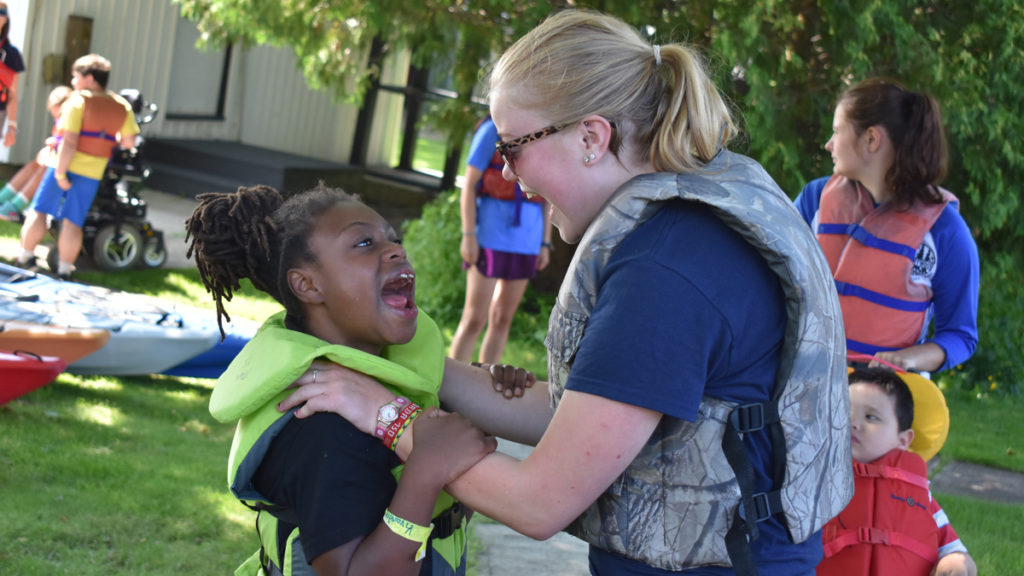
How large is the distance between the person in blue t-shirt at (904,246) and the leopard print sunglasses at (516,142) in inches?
86.5

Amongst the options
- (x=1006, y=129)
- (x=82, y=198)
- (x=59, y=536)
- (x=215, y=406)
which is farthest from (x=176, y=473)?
(x=1006, y=129)

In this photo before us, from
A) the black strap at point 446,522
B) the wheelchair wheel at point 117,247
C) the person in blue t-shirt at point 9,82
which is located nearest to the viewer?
the black strap at point 446,522

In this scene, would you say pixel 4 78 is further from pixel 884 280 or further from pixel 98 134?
pixel 884 280

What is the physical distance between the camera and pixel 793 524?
6.57ft

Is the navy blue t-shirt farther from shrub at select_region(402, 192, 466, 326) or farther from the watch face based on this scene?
shrub at select_region(402, 192, 466, 326)

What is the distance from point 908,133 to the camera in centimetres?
389

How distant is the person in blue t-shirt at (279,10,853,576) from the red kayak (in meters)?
3.69

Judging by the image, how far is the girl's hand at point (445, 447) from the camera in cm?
205

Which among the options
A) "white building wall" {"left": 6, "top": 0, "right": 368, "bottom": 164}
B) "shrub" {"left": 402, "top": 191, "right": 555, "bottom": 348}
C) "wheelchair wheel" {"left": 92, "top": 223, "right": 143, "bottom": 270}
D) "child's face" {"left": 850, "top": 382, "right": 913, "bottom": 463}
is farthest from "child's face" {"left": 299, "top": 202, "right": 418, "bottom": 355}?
"white building wall" {"left": 6, "top": 0, "right": 368, "bottom": 164}

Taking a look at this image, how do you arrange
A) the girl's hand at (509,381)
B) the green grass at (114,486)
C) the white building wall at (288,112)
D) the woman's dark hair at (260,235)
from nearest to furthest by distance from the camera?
the woman's dark hair at (260,235)
the girl's hand at (509,381)
the green grass at (114,486)
the white building wall at (288,112)

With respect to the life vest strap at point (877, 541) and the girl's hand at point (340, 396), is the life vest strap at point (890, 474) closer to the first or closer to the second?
the life vest strap at point (877, 541)

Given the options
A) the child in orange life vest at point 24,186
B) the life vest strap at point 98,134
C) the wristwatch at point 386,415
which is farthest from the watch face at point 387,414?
the child in orange life vest at point 24,186

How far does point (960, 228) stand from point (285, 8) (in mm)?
6664

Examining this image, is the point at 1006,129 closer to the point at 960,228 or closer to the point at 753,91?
the point at 753,91
